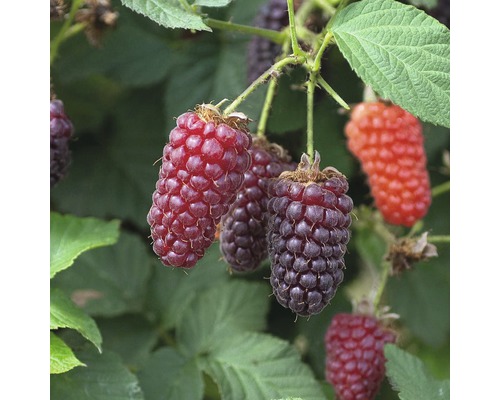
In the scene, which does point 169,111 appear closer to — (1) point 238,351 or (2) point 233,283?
(2) point 233,283

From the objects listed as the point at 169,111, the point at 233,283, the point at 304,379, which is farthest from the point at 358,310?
the point at 169,111

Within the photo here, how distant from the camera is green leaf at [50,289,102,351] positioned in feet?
4.21

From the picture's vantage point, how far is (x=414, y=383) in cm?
131

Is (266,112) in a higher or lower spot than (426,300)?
higher

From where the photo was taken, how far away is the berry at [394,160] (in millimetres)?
1429

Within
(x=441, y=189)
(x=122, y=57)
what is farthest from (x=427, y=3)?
(x=122, y=57)

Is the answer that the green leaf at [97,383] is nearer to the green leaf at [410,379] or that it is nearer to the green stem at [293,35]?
the green leaf at [410,379]

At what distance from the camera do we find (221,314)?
1.65 metres

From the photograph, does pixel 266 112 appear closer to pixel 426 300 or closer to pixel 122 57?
pixel 122 57

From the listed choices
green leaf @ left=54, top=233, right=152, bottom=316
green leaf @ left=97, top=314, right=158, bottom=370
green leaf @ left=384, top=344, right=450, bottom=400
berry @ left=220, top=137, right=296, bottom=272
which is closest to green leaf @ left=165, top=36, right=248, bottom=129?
green leaf @ left=54, top=233, right=152, bottom=316

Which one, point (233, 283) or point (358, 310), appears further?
point (233, 283)

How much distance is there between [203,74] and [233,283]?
1.37 feet

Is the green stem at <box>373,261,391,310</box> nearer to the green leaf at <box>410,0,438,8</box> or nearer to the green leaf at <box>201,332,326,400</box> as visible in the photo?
the green leaf at <box>201,332,326,400</box>

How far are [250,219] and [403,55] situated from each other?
0.96 ft
